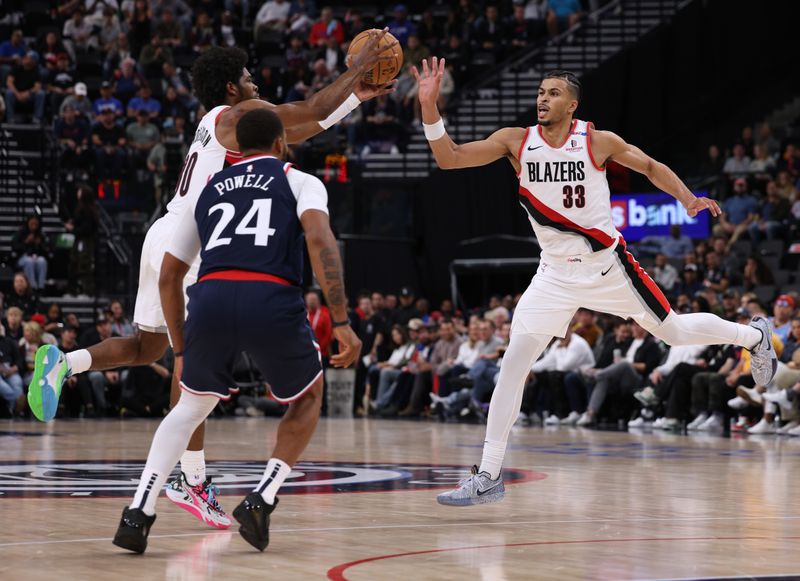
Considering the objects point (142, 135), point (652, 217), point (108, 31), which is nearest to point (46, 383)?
point (652, 217)

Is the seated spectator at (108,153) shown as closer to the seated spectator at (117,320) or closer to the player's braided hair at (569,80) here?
the seated spectator at (117,320)

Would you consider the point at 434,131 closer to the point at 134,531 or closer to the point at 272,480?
the point at 272,480

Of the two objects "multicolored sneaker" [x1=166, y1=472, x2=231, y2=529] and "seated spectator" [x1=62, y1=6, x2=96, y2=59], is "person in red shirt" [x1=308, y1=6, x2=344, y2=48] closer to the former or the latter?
"seated spectator" [x1=62, y1=6, x2=96, y2=59]

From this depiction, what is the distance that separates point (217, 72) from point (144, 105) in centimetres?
1624

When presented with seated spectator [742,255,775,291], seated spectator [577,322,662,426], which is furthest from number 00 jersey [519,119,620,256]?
seated spectator [742,255,775,291]

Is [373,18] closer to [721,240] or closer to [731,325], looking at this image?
[721,240]

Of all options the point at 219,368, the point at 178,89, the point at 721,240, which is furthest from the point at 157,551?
the point at 178,89

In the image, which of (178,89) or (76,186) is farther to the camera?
(178,89)

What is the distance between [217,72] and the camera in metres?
6.33

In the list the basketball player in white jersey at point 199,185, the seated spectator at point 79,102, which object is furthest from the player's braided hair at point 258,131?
the seated spectator at point 79,102

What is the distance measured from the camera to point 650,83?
74.0ft

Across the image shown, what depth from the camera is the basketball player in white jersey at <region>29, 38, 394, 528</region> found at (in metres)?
6.07

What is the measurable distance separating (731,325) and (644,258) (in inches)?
457

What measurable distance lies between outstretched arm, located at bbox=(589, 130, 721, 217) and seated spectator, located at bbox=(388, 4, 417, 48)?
17044 mm
